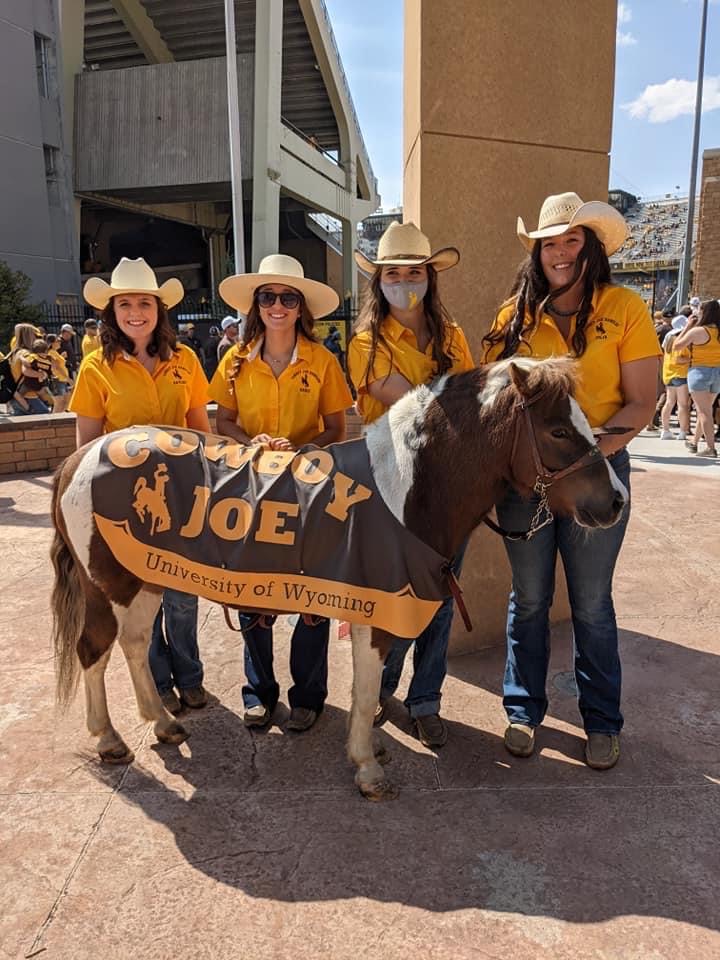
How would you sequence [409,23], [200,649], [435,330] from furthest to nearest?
1. [200,649]
2. [409,23]
3. [435,330]

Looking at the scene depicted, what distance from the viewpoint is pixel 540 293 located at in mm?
2771

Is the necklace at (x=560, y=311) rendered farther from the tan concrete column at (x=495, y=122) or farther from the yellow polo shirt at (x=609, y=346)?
the tan concrete column at (x=495, y=122)

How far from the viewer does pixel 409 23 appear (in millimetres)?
3654

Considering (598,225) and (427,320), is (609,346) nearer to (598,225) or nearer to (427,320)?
(598,225)

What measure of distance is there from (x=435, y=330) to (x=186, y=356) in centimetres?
129

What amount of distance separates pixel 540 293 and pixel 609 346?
0.39 meters

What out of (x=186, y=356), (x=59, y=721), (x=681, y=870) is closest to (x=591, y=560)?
(x=681, y=870)

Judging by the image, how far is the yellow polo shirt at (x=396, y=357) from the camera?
2.85m

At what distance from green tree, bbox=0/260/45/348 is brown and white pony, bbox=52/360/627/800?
54.6 feet

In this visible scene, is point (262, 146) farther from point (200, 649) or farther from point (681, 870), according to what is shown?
point (681, 870)

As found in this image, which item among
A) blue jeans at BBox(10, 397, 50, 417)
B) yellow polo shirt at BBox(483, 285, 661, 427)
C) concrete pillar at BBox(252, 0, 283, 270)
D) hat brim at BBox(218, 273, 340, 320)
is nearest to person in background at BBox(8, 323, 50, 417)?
blue jeans at BBox(10, 397, 50, 417)

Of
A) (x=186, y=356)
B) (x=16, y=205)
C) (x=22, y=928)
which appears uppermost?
(x=16, y=205)

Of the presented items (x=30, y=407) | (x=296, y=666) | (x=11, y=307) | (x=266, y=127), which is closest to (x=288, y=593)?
(x=296, y=666)

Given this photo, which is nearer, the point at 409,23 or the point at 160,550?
the point at 160,550
